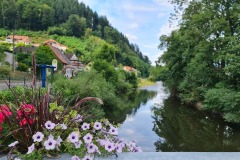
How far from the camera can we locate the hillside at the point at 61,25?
9900cm

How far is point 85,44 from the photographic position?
104 metres

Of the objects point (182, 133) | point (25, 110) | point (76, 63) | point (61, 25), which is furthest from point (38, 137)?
point (61, 25)

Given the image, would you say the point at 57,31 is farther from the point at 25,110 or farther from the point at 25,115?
the point at 25,115

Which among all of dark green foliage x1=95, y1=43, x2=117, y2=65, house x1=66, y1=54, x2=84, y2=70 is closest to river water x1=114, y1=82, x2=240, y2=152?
house x1=66, y1=54, x2=84, y2=70

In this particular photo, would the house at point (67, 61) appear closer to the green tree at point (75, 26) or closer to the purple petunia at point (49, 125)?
the purple petunia at point (49, 125)

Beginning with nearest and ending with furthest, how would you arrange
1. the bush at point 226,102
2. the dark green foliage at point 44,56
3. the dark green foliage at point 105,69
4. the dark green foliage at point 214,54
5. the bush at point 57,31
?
the bush at point 226,102, the dark green foliage at point 214,54, the dark green foliage at point 105,69, the dark green foliage at point 44,56, the bush at point 57,31

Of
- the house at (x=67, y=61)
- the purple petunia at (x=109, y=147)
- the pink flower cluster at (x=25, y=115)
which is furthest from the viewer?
the house at (x=67, y=61)

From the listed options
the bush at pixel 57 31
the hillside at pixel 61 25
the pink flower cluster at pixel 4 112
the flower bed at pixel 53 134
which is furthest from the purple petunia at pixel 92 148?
the bush at pixel 57 31

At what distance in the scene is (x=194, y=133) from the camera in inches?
645

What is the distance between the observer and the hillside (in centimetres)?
9900

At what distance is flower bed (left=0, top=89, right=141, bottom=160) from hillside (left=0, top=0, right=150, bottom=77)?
88.7 metres

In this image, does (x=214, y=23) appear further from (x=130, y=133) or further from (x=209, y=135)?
(x=130, y=133)

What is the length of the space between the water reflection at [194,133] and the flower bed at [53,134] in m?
10.4

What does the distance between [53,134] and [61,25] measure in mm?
119678
